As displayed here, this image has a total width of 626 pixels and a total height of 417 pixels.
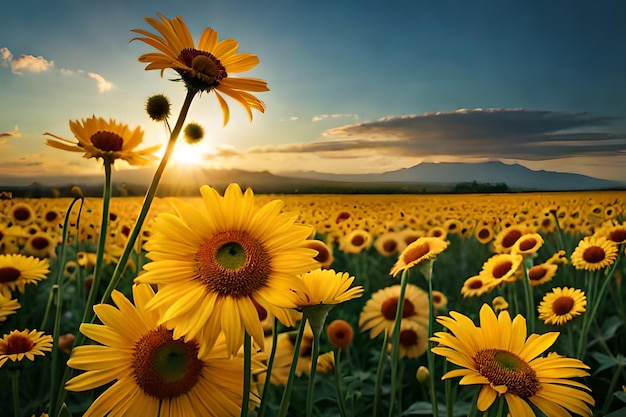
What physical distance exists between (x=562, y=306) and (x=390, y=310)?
230 millimetres

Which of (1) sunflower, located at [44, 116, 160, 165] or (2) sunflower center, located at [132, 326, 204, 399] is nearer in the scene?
(2) sunflower center, located at [132, 326, 204, 399]

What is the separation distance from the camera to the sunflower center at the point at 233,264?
1.00ft

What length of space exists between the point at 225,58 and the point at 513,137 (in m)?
0.62

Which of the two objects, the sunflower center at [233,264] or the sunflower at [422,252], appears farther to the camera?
the sunflower at [422,252]

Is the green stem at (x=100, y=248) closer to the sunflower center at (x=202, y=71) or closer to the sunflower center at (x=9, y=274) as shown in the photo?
the sunflower center at (x=202, y=71)

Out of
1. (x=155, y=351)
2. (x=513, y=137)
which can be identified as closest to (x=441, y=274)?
(x=513, y=137)

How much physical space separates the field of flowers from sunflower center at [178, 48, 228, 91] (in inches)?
3.3

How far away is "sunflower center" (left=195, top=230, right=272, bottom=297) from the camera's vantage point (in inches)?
12.0

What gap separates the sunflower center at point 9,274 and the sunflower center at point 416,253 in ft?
1.53

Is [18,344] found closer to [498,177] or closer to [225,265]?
[225,265]

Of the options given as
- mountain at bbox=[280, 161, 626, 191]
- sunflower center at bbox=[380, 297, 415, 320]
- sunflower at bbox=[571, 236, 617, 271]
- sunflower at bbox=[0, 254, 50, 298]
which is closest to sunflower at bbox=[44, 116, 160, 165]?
sunflower at bbox=[0, 254, 50, 298]

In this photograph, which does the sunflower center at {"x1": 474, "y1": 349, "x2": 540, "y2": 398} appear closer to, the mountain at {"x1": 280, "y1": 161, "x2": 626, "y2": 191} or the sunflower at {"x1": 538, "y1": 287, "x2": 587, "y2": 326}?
the sunflower at {"x1": 538, "y1": 287, "x2": 587, "y2": 326}

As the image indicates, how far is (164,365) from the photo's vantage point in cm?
33

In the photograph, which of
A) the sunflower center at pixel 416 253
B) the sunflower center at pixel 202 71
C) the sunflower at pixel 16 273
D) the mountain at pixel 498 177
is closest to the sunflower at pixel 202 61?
the sunflower center at pixel 202 71
